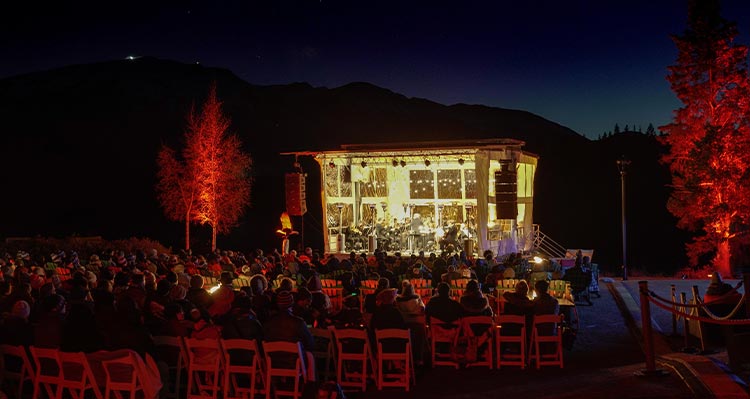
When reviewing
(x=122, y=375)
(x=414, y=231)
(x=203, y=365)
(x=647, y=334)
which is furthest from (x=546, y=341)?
(x=414, y=231)

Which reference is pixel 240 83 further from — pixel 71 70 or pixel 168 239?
pixel 168 239

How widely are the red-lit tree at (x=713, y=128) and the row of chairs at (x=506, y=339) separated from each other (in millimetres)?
16033

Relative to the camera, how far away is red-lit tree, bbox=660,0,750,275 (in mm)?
22219

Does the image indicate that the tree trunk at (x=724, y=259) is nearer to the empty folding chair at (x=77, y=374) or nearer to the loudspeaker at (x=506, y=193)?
the loudspeaker at (x=506, y=193)

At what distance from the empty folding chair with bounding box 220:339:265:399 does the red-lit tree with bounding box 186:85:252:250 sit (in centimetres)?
2145

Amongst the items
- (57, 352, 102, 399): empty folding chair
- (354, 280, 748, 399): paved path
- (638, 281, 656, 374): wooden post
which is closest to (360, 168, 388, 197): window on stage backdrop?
(354, 280, 748, 399): paved path

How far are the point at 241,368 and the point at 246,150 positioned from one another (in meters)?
53.4

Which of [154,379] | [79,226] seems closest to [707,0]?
[154,379]

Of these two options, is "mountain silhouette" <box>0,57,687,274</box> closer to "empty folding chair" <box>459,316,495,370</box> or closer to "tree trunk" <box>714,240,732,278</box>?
"tree trunk" <box>714,240,732,278</box>

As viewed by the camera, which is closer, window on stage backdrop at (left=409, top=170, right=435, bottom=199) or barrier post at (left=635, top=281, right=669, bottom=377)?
barrier post at (left=635, top=281, right=669, bottom=377)

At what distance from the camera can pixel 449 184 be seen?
2467 centimetres

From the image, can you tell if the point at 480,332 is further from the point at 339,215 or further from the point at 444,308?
the point at 339,215

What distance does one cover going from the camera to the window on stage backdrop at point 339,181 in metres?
24.8

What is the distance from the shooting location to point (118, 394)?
20.6 feet
